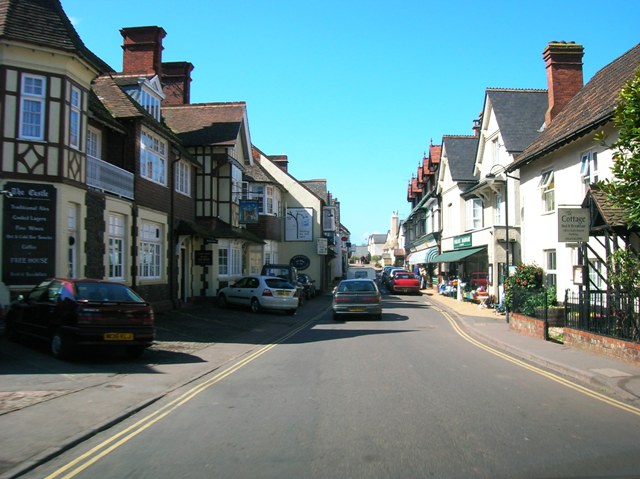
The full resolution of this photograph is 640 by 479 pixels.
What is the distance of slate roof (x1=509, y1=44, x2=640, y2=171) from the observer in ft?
52.7

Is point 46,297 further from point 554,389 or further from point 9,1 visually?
point 554,389

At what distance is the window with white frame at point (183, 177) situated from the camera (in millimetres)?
24123

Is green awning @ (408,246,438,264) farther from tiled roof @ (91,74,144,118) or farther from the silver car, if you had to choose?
tiled roof @ (91,74,144,118)

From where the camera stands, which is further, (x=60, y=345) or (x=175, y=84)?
(x=175, y=84)

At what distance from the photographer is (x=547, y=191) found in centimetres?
2067

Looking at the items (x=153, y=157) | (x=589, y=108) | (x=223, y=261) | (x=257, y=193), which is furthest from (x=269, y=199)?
(x=589, y=108)

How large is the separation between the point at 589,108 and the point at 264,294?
13850 millimetres

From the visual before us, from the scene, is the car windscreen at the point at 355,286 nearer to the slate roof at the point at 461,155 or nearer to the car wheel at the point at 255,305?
the car wheel at the point at 255,305

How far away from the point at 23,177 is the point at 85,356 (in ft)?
17.1

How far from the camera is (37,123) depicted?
14289 millimetres

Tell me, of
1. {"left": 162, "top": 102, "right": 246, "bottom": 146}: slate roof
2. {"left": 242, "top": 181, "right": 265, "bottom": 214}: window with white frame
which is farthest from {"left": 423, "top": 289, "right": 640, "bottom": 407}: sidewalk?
{"left": 242, "top": 181, "right": 265, "bottom": 214}: window with white frame

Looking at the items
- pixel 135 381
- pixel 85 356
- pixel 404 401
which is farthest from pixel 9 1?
pixel 404 401

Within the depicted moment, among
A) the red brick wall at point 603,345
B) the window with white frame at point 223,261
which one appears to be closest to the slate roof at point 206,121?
the window with white frame at point 223,261

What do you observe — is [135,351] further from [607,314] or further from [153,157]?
[153,157]
